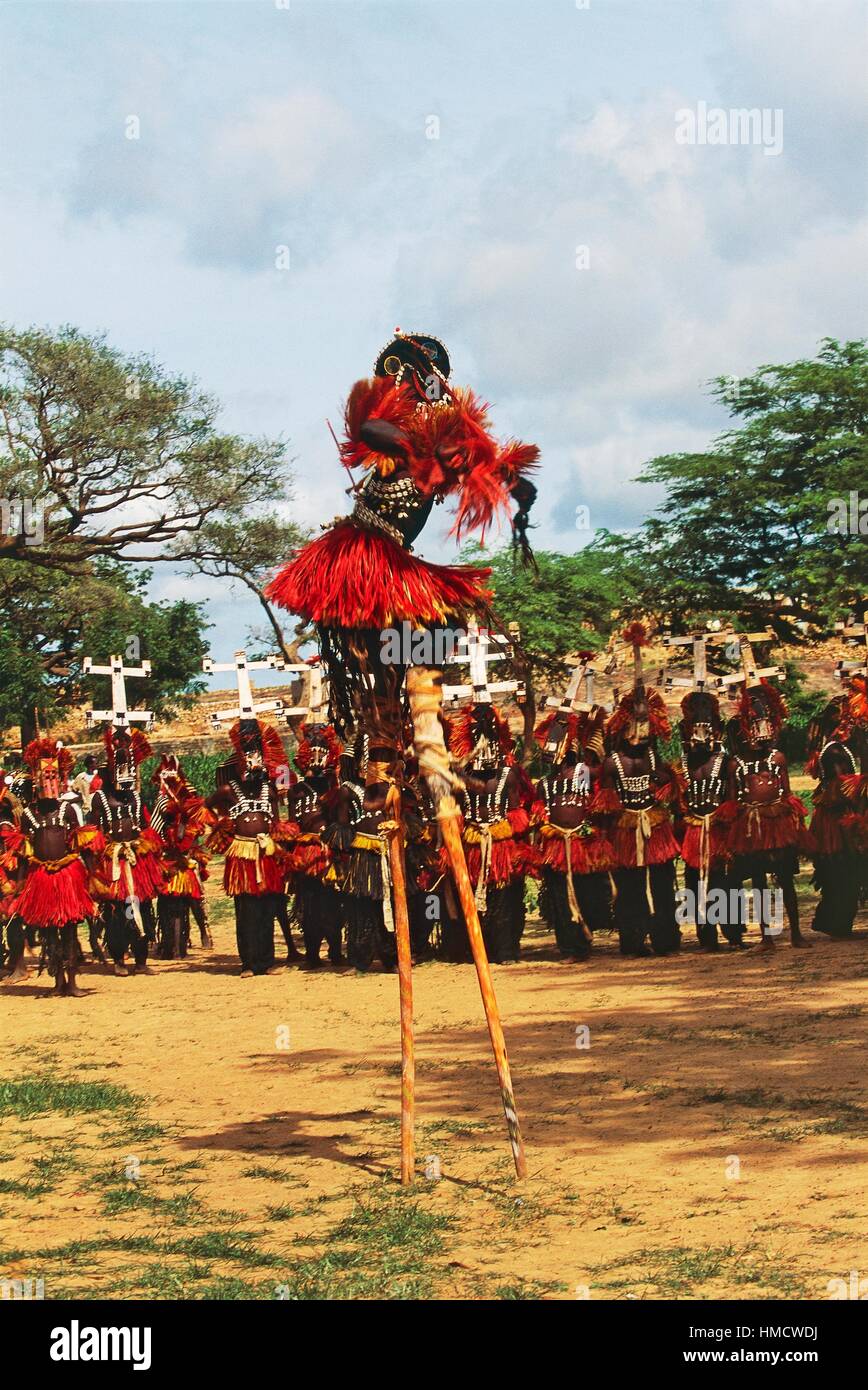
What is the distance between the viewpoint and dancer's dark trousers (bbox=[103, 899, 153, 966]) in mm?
15258

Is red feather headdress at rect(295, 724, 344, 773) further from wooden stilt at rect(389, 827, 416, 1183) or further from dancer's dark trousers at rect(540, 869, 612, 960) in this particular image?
wooden stilt at rect(389, 827, 416, 1183)

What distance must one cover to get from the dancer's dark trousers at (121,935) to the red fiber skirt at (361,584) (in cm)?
895

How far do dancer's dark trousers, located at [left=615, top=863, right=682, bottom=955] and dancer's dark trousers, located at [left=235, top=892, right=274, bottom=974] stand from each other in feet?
10.6

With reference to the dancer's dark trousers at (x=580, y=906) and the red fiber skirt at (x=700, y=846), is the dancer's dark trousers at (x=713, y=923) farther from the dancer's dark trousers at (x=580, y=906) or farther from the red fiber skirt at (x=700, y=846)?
the dancer's dark trousers at (x=580, y=906)

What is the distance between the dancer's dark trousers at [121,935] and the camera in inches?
601

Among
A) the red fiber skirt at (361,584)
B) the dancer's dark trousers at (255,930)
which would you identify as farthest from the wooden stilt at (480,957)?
the dancer's dark trousers at (255,930)

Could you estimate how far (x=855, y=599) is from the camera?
23375 mm

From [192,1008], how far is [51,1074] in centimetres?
249

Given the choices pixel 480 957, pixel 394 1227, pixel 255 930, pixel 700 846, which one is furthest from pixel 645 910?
pixel 394 1227

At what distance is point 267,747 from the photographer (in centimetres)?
1423

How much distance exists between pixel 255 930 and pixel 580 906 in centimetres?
304

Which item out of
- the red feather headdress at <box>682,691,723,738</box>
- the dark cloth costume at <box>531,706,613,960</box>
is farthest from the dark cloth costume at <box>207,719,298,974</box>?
the red feather headdress at <box>682,691,723,738</box>

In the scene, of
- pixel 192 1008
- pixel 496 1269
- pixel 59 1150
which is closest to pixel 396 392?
pixel 496 1269
